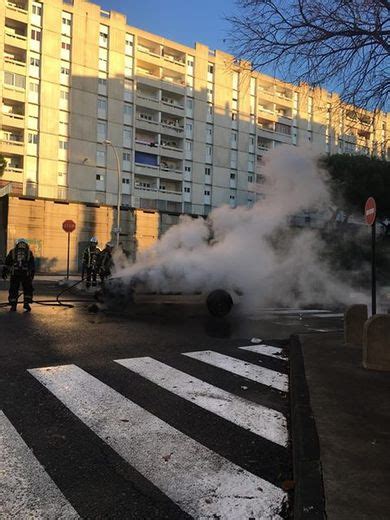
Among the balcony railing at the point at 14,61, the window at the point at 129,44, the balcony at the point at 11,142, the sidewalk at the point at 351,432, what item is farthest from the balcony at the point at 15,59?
the sidewalk at the point at 351,432

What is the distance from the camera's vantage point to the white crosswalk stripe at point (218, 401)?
4414 millimetres

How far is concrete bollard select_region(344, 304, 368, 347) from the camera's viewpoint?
795 centimetres

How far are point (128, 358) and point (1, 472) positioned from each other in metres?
3.62

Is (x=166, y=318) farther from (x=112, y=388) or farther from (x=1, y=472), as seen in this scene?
(x=1, y=472)

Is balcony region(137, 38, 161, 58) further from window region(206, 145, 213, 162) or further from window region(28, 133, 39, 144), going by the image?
window region(28, 133, 39, 144)

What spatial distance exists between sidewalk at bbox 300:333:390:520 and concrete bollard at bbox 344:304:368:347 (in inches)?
31.2

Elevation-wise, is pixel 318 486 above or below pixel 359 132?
below

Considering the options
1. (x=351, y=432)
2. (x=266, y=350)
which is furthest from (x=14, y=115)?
(x=351, y=432)

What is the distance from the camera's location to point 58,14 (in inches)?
1900

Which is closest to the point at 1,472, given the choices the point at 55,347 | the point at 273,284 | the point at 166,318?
the point at 55,347

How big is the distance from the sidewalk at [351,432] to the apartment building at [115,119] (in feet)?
108

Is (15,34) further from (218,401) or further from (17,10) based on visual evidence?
(218,401)

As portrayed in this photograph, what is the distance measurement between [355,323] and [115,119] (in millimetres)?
48352

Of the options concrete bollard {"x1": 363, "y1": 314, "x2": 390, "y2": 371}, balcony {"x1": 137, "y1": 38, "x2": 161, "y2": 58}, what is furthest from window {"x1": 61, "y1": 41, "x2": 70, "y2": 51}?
concrete bollard {"x1": 363, "y1": 314, "x2": 390, "y2": 371}
